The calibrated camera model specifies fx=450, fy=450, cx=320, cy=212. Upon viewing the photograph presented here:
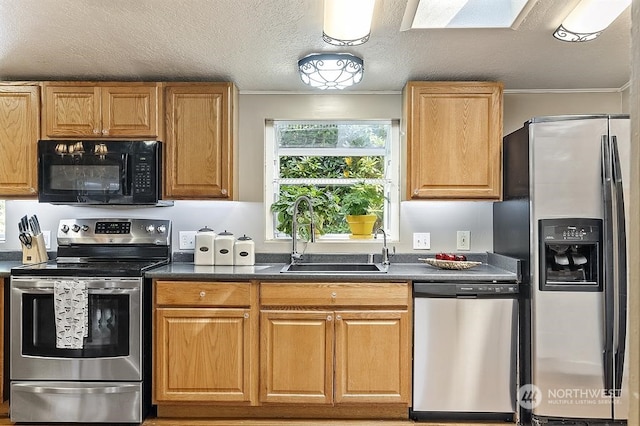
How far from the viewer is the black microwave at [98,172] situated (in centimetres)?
280

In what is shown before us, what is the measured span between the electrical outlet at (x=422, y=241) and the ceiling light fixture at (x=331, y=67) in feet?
3.87

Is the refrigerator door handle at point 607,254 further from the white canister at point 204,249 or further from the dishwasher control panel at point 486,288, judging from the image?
the white canister at point 204,249

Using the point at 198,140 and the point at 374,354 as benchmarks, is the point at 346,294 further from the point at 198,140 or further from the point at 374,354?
the point at 198,140

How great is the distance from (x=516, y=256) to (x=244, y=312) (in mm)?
1598

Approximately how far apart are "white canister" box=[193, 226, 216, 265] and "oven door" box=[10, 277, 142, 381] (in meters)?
0.50

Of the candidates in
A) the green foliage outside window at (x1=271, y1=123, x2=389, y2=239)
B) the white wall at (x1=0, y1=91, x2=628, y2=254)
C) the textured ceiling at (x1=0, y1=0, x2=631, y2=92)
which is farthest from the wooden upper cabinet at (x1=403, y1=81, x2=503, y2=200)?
the green foliage outside window at (x1=271, y1=123, x2=389, y2=239)

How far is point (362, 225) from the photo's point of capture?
10.3 feet

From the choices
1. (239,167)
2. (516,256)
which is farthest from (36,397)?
(516,256)

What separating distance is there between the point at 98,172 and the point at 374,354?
2.01 meters

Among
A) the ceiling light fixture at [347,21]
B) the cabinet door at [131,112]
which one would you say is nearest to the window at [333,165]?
the cabinet door at [131,112]

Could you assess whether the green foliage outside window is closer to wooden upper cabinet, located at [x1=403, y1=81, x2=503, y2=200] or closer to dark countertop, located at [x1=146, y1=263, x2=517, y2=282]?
wooden upper cabinet, located at [x1=403, y1=81, x2=503, y2=200]

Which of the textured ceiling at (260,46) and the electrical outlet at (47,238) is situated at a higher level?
the textured ceiling at (260,46)

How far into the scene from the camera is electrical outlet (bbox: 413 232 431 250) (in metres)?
3.13

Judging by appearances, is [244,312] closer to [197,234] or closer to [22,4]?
[197,234]
